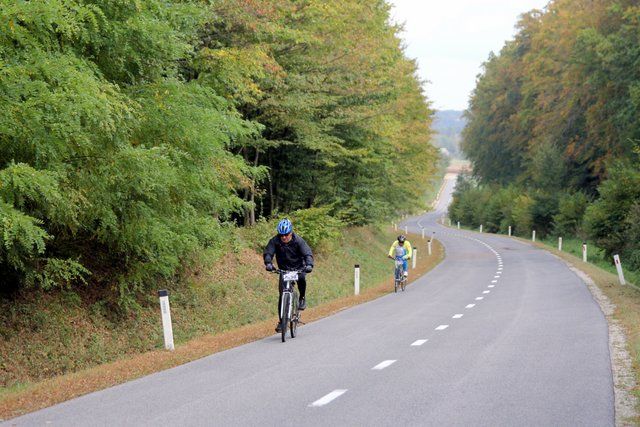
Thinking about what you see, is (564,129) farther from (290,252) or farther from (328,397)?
(328,397)

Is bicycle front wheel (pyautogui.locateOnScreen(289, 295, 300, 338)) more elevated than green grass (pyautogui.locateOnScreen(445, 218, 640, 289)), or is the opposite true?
Answer: bicycle front wheel (pyautogui.locateOnScreen(289, 295, 300, 338))

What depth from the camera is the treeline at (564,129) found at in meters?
32.1

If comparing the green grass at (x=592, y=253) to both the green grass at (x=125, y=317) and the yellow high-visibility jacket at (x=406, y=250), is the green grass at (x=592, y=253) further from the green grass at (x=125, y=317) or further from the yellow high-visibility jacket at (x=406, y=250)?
the green grass at (x=125, y=317)

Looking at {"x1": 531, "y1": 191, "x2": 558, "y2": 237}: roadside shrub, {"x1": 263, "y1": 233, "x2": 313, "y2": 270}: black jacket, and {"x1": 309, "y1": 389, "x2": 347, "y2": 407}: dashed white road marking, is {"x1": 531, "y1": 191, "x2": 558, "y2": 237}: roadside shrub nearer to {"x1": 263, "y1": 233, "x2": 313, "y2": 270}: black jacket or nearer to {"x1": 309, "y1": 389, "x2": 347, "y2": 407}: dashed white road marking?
{"x1": 263, "y1": 233, "x2": 313, "y2": 270}: black jacket

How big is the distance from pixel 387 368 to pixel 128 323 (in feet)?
21.5

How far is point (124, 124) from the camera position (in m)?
11.6

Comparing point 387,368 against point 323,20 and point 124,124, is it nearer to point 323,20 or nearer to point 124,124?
point 124,124

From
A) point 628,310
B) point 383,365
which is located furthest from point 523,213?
point 383,365

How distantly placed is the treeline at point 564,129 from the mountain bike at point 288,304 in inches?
587

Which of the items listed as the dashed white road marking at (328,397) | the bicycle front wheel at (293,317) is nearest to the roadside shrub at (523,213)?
the bicycle front wheel at (293,317)

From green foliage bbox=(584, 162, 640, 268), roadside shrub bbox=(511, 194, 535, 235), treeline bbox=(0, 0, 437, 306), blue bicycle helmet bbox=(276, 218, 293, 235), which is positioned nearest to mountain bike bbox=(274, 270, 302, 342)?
blue bicycle helmet bbox=(276, 218, 293, 235)

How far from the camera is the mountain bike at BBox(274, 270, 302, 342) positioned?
12.8m

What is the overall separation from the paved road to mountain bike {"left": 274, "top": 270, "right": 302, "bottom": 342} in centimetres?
29

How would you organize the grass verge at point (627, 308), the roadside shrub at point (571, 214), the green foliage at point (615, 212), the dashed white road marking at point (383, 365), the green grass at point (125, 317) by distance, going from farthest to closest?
the roadside shrub at point (571, 214), the green foliage at point (615, 212), the green grass at point (125, 317), the dashed white road marking at point (383, 365), the grass verge at point (627, 308)
